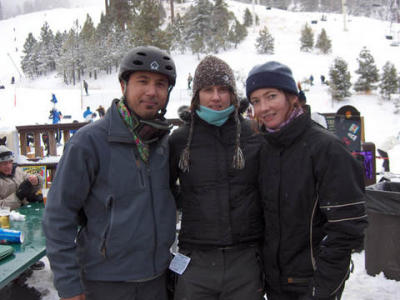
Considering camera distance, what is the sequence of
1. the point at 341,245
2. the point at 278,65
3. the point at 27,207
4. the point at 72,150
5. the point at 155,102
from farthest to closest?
the point at 27,207 → the point at 155,102 → the point at 278,65 → the point at 72,150 → the point at 341,245

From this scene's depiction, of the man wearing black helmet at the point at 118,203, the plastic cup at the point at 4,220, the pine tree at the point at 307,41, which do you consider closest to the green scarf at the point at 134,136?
the man wearing black helmet at the point at 118,203

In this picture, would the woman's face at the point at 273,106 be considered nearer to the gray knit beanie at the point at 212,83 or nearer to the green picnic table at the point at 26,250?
the gray knit beanie at the point at 212,83

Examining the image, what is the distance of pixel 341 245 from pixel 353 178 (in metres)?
0.35

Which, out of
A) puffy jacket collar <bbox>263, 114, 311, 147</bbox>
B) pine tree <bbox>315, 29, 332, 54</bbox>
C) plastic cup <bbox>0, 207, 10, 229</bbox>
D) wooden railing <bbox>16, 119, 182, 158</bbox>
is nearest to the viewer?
puffy jacket collar <bbox>263, 114, 311, 147</bbox>

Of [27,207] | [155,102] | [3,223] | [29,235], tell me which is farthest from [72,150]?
[27,207]

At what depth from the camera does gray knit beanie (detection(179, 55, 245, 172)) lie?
220 centimetres

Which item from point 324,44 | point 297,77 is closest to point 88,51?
point 297,77

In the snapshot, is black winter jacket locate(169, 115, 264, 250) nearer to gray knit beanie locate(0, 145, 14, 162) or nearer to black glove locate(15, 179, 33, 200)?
black glove locate(15, 179, 33, 200)

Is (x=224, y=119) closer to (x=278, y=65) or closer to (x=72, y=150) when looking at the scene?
(x=278, y=65)

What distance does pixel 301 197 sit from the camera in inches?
75.0

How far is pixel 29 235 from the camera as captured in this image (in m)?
3.46

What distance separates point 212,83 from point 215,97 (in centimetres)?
10

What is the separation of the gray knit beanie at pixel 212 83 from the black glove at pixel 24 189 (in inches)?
137

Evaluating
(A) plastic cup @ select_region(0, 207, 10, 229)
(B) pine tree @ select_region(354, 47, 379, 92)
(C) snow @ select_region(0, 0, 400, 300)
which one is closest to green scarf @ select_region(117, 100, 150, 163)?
(A) plastic cup @ select_region(0, 207, 10, 229)
